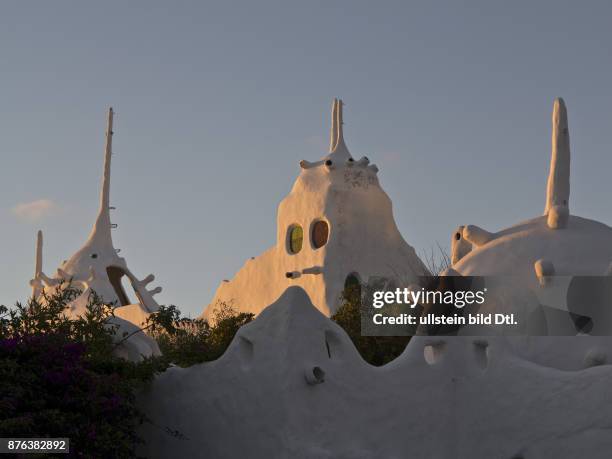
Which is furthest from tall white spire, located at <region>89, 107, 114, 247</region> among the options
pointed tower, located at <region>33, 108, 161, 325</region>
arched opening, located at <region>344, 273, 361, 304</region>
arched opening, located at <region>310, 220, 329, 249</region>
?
arched opening, located at <region>344, 273, 361, 304</region>

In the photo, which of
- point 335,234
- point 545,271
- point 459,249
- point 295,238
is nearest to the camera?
point 545,271

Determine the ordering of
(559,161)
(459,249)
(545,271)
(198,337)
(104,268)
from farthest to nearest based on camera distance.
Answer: (104,268) → (198,337) → (459,249) → (559,161) → (545,271)

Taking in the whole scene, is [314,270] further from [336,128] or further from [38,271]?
[38,271]

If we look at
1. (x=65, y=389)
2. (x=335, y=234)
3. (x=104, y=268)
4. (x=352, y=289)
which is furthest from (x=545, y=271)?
(x=104, y=268)

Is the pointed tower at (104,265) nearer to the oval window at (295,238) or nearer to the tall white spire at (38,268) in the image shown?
the tall white spire at (38,268)

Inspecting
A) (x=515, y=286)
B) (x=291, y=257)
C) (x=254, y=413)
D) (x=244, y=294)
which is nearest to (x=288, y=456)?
(x=254, y=413)

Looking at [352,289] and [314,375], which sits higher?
[352,289]

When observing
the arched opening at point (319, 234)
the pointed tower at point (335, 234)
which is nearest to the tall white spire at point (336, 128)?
the pointed tower at point (335, 234)

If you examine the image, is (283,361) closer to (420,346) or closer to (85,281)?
(420,346)

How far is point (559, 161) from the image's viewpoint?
1756cm

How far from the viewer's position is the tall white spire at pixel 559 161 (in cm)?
1747

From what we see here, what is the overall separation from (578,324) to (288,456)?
5.44 m

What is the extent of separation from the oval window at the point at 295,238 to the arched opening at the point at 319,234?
46cm

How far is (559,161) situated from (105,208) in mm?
21881
